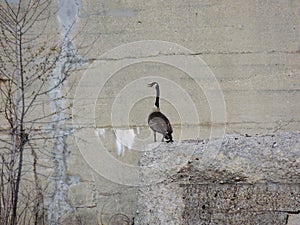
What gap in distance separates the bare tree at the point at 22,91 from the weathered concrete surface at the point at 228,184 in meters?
1.52

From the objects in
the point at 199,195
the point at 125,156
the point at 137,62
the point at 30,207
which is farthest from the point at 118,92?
the point at 199,195

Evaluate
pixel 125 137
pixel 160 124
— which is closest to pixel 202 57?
pixel 160 124

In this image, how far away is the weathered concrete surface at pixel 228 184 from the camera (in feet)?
7.27

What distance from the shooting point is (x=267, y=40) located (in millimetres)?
3484

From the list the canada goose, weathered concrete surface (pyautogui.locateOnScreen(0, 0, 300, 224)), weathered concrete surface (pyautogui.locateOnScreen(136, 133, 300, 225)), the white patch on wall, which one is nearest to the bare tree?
weathered concrete surface (pyautogui.locateOnScreen(0, 0, 300, 224))

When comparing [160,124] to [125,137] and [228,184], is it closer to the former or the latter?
[125,137]

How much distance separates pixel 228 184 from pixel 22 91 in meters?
2.01

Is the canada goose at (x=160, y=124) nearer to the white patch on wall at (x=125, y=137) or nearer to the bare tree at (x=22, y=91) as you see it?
the white patch on wall at (x=125, y=137)

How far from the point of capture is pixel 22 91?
11.9 feet

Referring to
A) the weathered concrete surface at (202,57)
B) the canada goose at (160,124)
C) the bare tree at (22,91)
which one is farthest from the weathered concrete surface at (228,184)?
the bare tree at (22,91)

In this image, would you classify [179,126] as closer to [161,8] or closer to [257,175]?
[161,8]

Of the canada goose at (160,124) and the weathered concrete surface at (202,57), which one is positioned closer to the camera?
the canada goose at (160,124)

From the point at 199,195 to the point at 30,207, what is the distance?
181 centimetres

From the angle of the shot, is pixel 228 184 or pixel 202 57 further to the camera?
pixel 202 57
